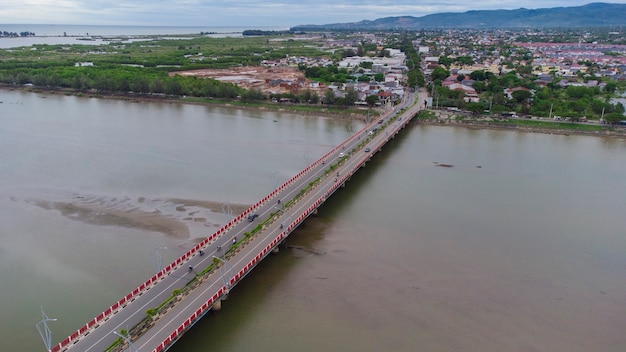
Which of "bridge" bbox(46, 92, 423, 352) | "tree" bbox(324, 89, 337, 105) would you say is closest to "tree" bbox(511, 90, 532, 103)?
"tree" bbox(324, 89, 337, 105)

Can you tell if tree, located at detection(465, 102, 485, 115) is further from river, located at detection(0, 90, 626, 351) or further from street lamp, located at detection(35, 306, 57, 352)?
street lamp, located at detection(35, 306, 57, 352)

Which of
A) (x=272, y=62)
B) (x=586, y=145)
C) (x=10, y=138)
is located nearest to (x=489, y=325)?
(x=586, y=145)

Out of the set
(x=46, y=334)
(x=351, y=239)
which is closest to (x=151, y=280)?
(x=46, y=334)

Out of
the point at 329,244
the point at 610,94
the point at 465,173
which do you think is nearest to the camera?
the point at 329,244

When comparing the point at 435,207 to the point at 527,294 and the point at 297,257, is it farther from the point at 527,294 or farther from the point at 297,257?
the point at 297,257

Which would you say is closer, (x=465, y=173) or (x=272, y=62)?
(x=465, y=173)

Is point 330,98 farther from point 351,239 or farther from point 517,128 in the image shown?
point 351,239

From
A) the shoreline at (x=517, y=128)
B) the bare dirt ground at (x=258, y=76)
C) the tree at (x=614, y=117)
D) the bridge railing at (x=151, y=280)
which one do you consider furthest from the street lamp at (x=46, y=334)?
the tree at (x=614, y=117)
